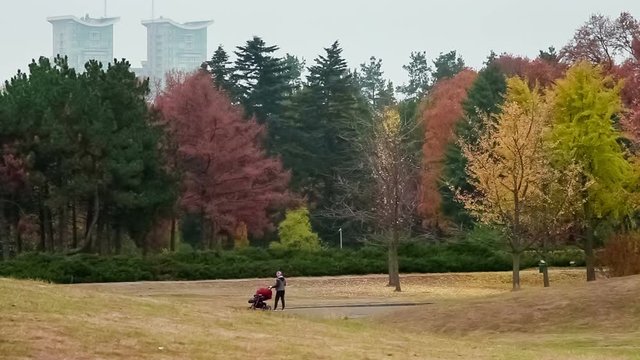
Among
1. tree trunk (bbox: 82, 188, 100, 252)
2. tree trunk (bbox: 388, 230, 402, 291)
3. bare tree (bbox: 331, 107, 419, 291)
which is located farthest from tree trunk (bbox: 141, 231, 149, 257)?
tree trunk (bbox: 388, 230, 402, 291)

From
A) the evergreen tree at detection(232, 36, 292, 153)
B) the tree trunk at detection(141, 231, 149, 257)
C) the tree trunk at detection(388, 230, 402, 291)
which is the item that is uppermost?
the evergreen tree at detection(232, 36, 292, 153)

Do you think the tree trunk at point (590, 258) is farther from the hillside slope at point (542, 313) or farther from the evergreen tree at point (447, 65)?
the evergreen tree at point (447, 65)

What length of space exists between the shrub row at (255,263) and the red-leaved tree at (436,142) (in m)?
12.4

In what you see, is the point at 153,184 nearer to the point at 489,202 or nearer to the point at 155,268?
the point at 155,268

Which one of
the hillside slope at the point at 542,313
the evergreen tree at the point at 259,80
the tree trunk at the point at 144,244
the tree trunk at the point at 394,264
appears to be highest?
the evergreen tree at the point at 259,80

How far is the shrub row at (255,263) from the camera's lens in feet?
151

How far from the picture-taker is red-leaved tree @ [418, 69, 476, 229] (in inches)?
2790

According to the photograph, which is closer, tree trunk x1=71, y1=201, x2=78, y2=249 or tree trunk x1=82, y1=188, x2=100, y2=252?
tree trunk x1=82, y1=188, x2=100, y2=252

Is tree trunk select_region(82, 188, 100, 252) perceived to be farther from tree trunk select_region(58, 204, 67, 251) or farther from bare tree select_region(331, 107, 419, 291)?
bare tree select_region(331, 107, 419, 291)

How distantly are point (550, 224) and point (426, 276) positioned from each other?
9724mm

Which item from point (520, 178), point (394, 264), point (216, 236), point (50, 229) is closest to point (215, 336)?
point (520, 178)

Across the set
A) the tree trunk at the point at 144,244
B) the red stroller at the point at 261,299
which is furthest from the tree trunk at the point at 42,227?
the red stroller at the point at 261,299

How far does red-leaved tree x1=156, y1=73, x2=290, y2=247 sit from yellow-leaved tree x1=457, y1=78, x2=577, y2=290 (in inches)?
810

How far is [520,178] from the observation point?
42.3 meters
